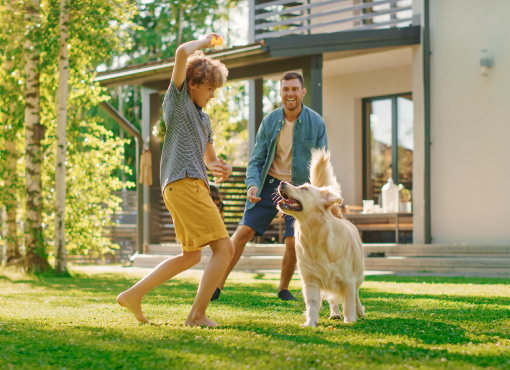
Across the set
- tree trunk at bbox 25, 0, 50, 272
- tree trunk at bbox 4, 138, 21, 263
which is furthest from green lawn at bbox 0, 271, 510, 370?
tree trunk at bbox 4, 138, 21, 263

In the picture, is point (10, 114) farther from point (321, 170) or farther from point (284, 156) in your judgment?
point (321, 170)

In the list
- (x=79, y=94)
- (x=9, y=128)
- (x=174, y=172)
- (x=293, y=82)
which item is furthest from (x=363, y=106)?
(x=174, y=172)

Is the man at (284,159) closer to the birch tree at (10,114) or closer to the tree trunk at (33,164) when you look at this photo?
the tree trunk at (33,164)

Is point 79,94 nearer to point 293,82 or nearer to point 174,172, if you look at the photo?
point 293,82

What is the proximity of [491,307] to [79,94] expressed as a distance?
28.3ft

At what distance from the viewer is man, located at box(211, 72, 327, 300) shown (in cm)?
571

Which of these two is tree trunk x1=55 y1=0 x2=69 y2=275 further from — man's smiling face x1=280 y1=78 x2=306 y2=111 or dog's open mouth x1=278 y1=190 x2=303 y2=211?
dog's open mouth x1=278 y1=190 x2=303 y2=211

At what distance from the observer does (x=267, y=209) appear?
5805mm

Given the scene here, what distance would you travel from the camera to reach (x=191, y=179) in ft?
12.7

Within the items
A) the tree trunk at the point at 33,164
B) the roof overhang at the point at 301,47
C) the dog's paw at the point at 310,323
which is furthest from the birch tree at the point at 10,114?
the dog's paw at the point at 310,323

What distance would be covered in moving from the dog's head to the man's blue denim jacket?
45.3 inches

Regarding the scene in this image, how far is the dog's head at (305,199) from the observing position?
4379 mm

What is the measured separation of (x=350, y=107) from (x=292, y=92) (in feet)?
28.1

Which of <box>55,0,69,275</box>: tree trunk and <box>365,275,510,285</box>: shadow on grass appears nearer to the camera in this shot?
<box>365,275,510,285</box>: shadow on grass
